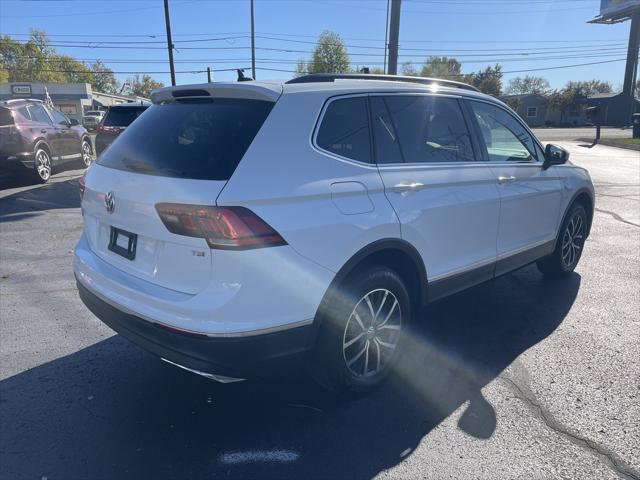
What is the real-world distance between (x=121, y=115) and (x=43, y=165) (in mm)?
2168

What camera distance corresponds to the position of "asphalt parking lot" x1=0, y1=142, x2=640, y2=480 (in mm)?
2648

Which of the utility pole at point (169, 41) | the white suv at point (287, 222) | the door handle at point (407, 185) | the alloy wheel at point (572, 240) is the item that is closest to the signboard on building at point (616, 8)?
the utility pole at point (169, 41)

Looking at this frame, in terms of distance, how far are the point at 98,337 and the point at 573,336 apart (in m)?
3.88

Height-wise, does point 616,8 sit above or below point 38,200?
above

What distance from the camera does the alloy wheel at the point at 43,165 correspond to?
1155 centimetres

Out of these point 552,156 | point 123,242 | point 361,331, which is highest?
point 552,156

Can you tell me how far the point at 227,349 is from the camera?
2.49 meters

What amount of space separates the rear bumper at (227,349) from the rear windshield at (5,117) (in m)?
10.4

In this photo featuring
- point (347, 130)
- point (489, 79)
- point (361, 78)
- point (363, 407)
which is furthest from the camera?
point (489, 79)

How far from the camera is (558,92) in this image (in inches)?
2702

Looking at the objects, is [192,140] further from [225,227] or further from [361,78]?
[361,78]

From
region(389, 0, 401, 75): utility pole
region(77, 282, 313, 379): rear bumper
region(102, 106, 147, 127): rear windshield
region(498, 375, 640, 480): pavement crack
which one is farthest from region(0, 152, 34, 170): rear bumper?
region(498, 375, 640, 480): pavement crack

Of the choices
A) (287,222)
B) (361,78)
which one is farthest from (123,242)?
(361,78)

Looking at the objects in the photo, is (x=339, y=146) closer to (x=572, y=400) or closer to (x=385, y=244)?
(x=385, y=244)
